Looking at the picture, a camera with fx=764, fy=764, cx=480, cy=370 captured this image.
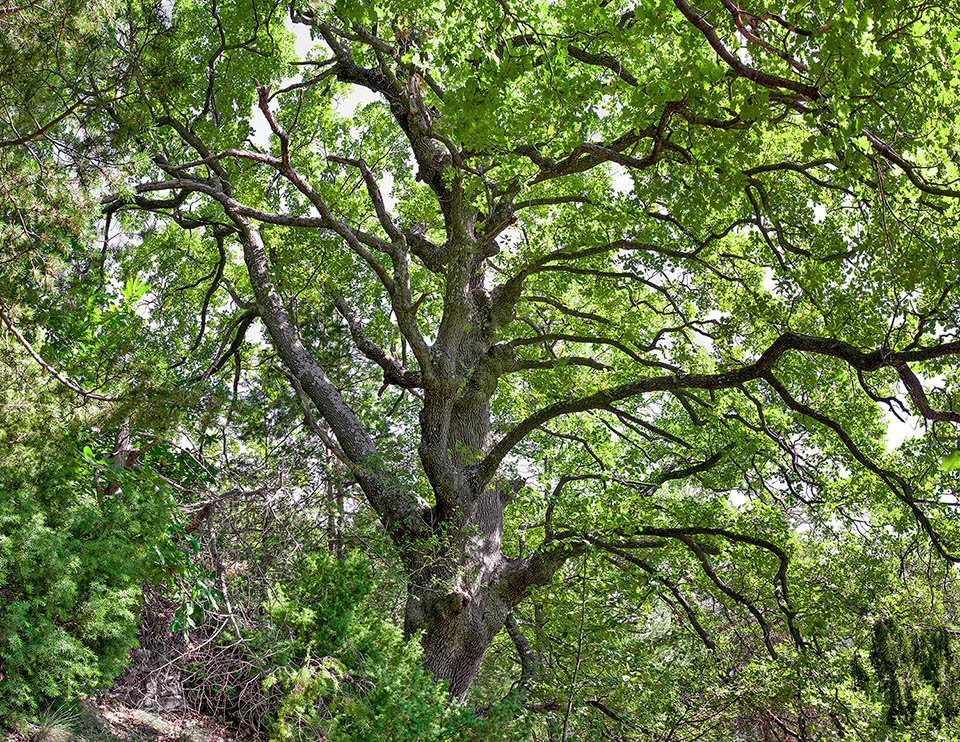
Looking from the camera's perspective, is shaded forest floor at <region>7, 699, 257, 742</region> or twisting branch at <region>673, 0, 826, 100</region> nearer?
twisting branch at <region>673, 0, 826, 100</region>

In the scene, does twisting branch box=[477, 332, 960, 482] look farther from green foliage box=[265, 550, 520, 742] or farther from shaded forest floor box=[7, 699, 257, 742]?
shaded forest floor box=[7, 699, 257, 742]

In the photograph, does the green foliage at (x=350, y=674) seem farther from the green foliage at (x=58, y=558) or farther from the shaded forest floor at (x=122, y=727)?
the green foliage at (x=58, y=558)

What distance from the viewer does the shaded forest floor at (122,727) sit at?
15.3 feet

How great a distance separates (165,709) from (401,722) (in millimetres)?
2124

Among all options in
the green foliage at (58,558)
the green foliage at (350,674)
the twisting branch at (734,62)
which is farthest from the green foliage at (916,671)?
the green foliage at (58,558)

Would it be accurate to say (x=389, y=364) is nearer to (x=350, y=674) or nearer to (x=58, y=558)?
(x=350, y=674)

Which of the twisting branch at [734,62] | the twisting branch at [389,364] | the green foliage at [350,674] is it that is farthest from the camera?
the twisting branch at [389,364]

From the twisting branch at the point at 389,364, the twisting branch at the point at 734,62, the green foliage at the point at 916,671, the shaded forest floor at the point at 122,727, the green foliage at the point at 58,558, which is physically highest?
the twisting branch at the point at 389,364

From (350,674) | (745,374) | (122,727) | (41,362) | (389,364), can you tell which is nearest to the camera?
(41,362)

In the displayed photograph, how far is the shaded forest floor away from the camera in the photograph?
467 centimetres

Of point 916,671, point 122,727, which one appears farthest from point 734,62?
point 122,727

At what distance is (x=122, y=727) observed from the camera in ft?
18.0

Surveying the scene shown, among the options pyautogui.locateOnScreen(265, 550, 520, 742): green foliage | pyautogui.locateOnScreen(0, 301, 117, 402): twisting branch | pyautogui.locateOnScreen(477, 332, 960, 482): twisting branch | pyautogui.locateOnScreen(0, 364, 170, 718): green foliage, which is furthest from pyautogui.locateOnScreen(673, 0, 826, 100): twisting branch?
pyautogui.locateOnScreen(265, 550, 520, 742): green foliage

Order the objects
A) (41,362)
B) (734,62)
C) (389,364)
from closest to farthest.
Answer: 1. (734,62)
2. (41,362)
3. (389,364)
